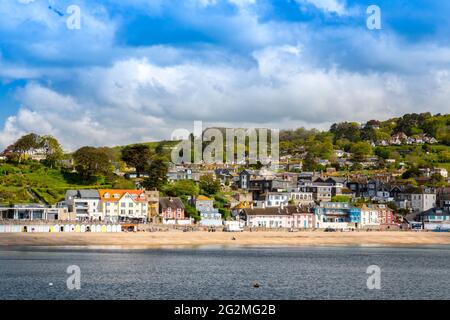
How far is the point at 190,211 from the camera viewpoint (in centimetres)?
10800

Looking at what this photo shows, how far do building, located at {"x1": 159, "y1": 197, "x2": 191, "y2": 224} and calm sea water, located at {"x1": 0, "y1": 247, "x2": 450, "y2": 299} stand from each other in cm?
3438

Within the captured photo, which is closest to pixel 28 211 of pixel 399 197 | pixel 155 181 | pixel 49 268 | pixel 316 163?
pixel 155 181

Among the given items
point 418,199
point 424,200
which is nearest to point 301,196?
point 418,199

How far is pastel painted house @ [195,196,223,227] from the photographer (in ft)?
349

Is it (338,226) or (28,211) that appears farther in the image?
(338,226)

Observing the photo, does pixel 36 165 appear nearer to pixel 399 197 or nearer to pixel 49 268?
pixel 399 197

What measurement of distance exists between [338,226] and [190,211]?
22.9 meters

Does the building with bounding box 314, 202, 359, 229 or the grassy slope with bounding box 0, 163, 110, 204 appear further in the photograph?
the building with bounding box 314, 202, 359, 229

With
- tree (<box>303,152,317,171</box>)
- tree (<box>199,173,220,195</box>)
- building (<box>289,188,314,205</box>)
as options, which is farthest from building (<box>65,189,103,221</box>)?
tree (<box>303,152,317,171</box>)

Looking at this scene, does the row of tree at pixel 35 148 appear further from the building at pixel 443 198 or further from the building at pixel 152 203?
the building at pixel 443 198

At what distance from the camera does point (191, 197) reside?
379 ft

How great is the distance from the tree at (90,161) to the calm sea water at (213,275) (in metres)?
51.3

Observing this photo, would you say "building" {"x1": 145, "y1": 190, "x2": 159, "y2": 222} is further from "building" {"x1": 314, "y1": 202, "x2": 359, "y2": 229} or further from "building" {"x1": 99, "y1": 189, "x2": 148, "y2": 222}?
"building" {"x1": 314, "y1": 202, "x2": 359, "y2": 229}

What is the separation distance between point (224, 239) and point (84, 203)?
74.5ft
